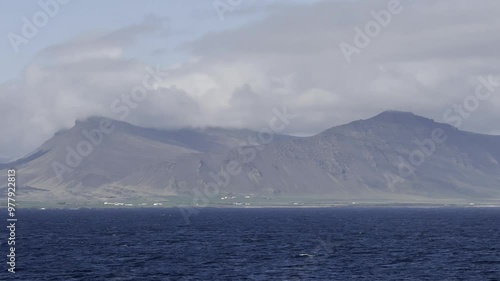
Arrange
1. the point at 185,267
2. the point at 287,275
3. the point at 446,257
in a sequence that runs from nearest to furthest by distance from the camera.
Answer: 1. the point at 287,275
2. the point at 185,267
3. the point at 446,257

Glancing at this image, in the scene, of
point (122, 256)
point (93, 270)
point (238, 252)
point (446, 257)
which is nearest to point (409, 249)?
point (446, 257)

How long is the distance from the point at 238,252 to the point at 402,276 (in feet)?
186

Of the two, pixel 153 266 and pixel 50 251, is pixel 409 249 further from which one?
pixel 50 251

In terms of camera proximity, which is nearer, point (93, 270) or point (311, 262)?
point (93, 270)

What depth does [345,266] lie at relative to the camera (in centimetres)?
15625

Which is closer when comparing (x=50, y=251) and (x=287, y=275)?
(x=287, y=275)

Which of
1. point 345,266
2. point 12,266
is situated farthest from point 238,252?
point 12,266

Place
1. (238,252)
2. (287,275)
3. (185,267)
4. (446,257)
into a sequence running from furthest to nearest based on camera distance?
1. (238,252)
2. (446,257)
3. (185,267)
4. (287,275)

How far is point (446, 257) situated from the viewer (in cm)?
17500

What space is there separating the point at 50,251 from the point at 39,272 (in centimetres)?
4449

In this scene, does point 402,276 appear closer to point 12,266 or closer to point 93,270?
point 93,270

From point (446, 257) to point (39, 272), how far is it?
8307 centimetres

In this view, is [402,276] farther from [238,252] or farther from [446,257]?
[238,252]

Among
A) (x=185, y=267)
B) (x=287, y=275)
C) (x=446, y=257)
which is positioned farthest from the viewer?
(x=446, y=257)
